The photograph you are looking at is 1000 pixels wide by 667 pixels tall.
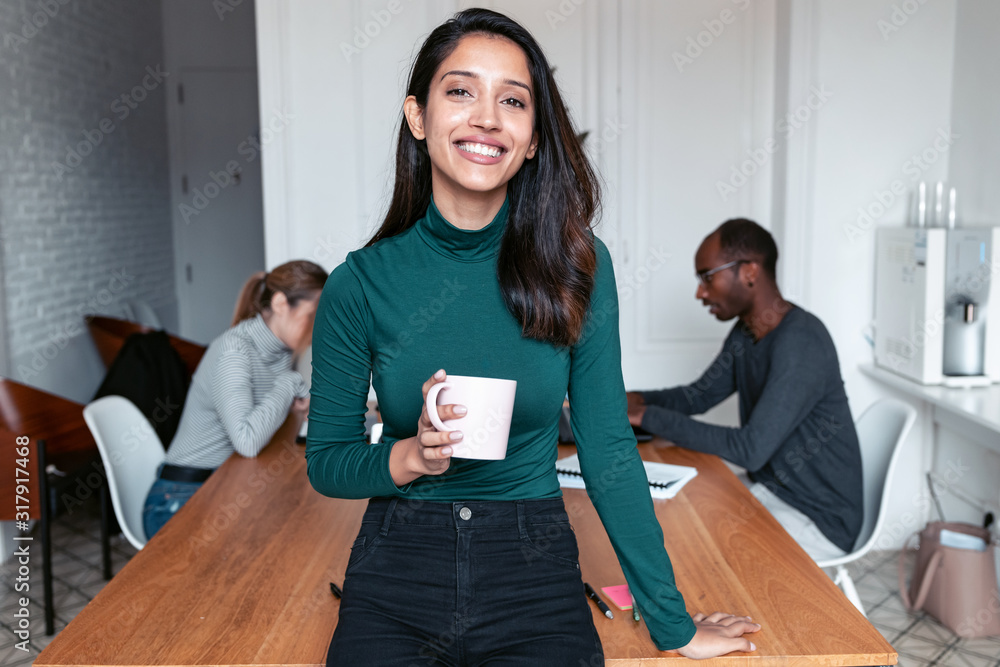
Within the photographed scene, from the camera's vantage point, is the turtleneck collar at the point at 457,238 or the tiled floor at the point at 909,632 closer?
the turtleneck collar at the point at 457,238

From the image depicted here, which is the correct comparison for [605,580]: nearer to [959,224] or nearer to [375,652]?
[375,652]

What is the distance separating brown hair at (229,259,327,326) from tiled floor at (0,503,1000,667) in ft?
3.84

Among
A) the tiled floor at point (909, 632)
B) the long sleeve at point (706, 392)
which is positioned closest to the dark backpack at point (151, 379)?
the long sleeve at point (706, 392)

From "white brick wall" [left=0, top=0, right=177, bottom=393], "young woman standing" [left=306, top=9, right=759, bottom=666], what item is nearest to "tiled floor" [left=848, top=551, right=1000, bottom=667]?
"young woman standing" [left=306, top=9, right=759, bottom=666]

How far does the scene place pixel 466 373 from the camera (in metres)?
1.17

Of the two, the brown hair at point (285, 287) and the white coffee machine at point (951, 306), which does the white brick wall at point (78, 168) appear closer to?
the brown hair at point (285, 287)

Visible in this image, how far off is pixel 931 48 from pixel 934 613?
1.94m

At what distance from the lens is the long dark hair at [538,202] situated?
1.18 m

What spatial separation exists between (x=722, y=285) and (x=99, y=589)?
2370 mm

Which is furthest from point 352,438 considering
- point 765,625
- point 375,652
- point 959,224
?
point 959,224

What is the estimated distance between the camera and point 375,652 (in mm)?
1028

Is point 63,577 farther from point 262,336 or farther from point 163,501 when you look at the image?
point 262,336

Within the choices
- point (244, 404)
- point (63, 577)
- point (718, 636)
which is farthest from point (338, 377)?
point (63, 577)

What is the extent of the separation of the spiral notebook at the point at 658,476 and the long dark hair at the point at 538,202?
636 millimetres
